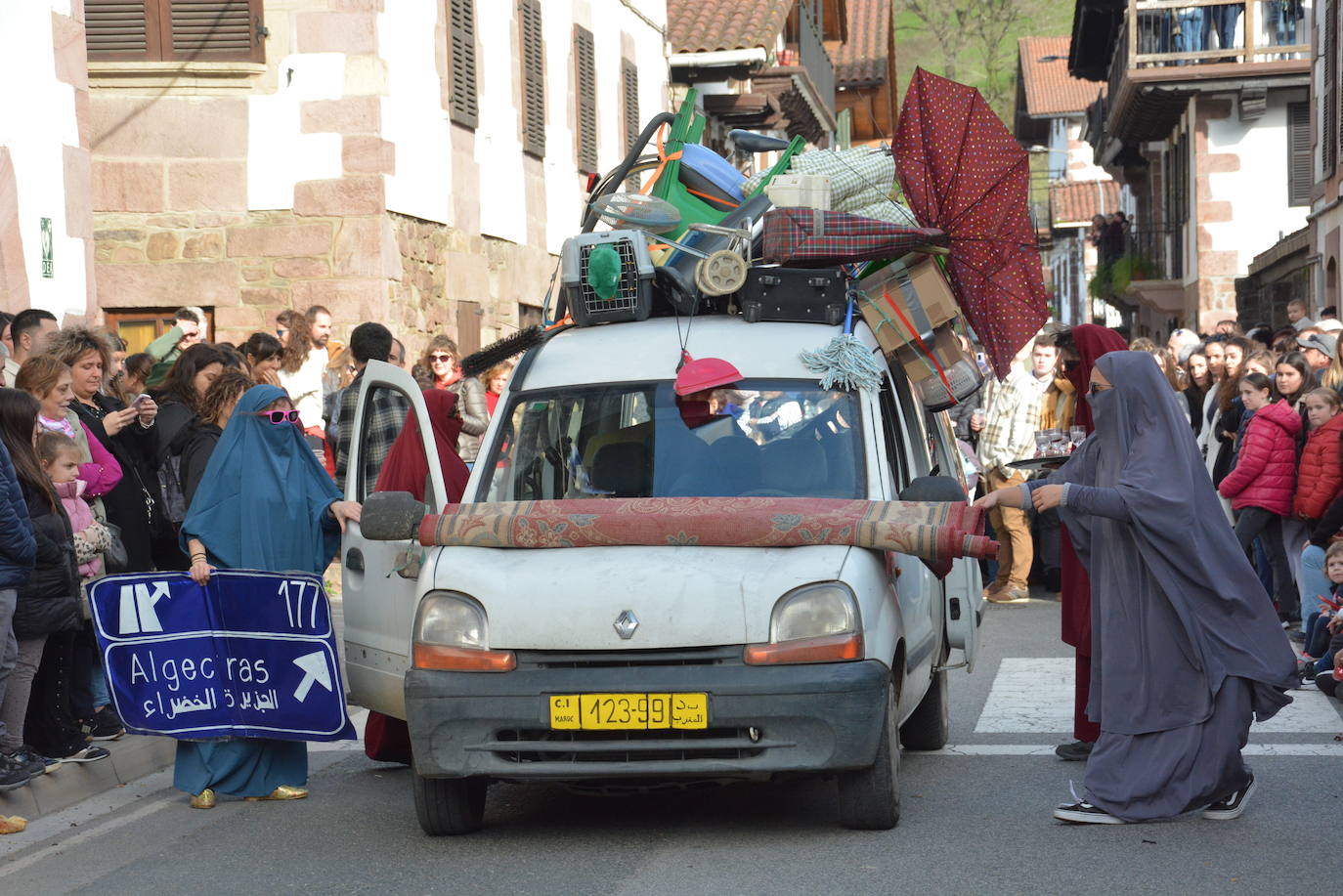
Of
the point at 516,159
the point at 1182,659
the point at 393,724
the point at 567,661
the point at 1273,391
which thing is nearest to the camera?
the point at 567,661

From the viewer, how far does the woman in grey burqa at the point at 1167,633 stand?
7418 mm

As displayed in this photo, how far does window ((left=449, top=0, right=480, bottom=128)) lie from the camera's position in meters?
20.2

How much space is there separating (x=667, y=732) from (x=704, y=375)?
5.27ft

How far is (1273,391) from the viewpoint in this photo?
1466 centimetres

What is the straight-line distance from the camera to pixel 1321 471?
1280 cm

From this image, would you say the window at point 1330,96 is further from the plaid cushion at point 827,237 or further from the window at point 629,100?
the plaid cushion at point 827,237

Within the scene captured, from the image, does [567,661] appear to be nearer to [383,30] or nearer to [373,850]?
[373,850]

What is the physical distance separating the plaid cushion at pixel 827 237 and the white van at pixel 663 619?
19.3 inches

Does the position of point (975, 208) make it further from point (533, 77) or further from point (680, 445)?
point (533, 77)

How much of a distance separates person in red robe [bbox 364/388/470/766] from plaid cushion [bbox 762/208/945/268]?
166 cm

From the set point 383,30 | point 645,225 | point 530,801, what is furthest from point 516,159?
point 530,801

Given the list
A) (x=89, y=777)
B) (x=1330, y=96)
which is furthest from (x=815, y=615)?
(x=1330, y=96)

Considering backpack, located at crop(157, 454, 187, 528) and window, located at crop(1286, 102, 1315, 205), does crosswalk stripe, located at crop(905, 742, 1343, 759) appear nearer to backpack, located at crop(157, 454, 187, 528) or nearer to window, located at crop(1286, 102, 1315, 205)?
backpack, located at crop(157, 454, 187, 528)

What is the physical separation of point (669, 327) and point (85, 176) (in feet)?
22.6
